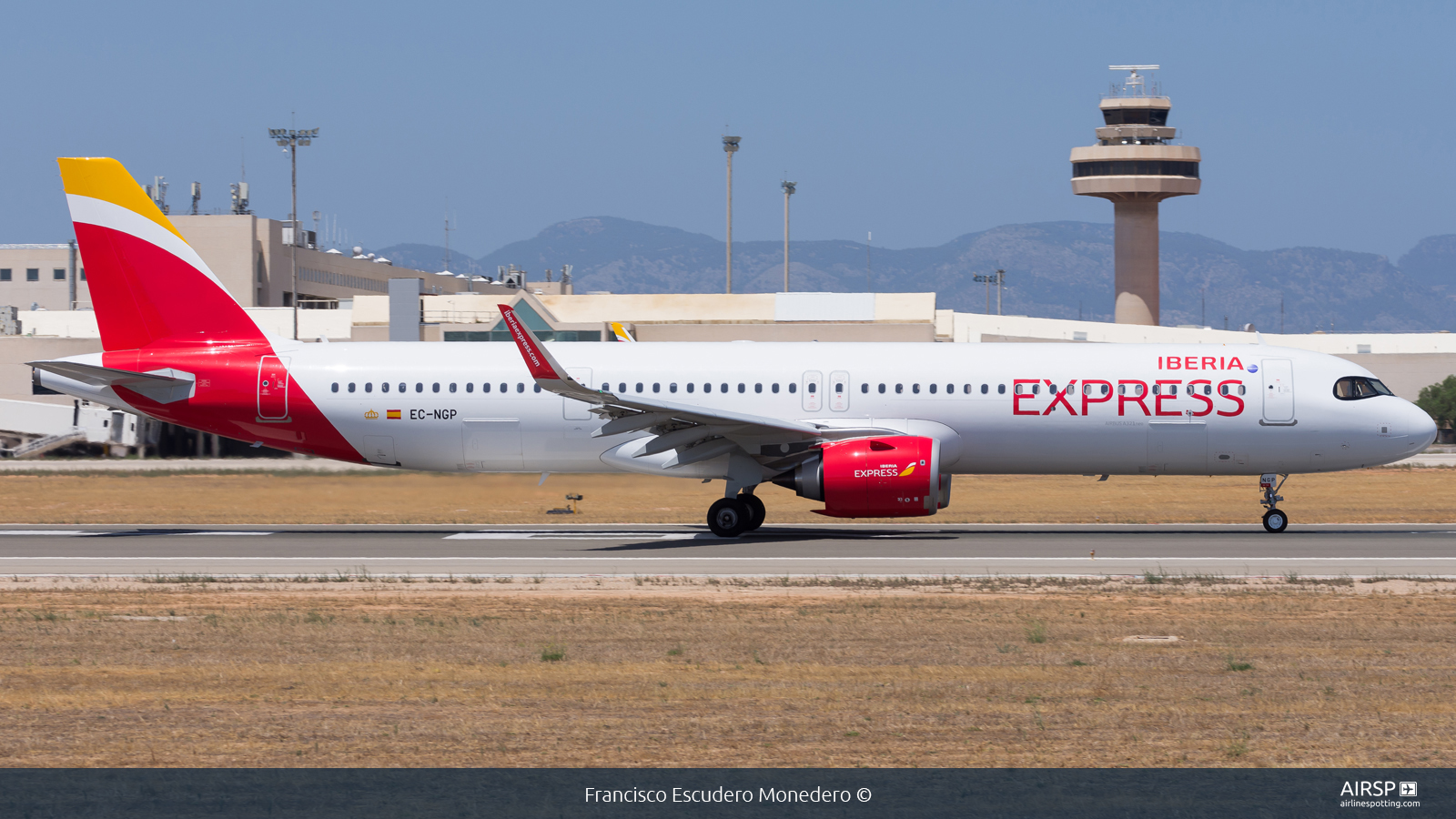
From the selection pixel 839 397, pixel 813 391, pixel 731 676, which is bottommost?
pixel 731 676

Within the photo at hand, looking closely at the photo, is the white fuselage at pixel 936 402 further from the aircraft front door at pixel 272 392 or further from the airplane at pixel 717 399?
the aircraft front door at pixel 272 392

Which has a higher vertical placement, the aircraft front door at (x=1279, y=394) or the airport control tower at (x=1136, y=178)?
the airport control tower at (x=1136, y=178)

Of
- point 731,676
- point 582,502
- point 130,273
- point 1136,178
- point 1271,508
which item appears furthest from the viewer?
point 1136,178

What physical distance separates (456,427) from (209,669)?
1461 cm

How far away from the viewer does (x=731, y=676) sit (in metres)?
12.6

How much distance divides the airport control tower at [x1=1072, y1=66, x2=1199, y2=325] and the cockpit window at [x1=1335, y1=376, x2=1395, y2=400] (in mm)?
93716

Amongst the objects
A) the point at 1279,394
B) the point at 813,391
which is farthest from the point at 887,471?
the point at 1279,394

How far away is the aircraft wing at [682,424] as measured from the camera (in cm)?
2444

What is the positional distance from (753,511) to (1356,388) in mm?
11881

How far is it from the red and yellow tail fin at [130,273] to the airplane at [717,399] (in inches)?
1.6

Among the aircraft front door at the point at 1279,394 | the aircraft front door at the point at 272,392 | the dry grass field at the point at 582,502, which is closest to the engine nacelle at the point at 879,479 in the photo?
the dry grass field at the point at 582,502

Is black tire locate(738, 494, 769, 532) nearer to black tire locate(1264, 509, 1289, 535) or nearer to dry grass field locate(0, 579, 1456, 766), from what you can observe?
dry grass field locate(0, 579, 1456, 766)
